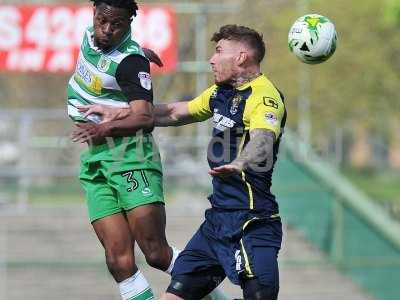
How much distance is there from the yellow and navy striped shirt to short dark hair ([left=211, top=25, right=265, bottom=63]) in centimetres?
19

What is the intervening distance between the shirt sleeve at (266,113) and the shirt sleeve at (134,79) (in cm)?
84

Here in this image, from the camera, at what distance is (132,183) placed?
7977 mm

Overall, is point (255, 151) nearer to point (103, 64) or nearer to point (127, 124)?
point (127, 124)

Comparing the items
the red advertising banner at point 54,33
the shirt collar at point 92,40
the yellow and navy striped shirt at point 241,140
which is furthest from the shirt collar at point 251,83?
the red advertising banner at point 54,33

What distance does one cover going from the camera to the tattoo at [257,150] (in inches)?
272

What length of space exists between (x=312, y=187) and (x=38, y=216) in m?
4.34

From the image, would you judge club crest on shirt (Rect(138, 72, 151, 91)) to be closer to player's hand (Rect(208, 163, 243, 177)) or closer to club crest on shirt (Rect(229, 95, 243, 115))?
club crest on shirt (Rect(229, 95, 243, 115))

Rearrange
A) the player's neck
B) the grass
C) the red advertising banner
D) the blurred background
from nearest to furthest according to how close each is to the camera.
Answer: the player's neck → the blurred background → the red advertising banner → the grass

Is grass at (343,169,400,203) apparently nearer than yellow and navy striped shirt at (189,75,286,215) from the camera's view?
No

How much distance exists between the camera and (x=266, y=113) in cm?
716

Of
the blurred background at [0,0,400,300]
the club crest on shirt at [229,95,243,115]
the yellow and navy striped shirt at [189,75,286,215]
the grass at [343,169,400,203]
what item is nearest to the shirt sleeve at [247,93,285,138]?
the yellow and navy striped shirt at [189,75,286,215]

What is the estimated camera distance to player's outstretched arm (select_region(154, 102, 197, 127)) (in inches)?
317

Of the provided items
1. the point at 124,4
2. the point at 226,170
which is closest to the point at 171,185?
the point at 124,4

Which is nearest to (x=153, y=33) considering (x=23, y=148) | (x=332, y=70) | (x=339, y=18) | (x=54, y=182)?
(x=23, y=148)
